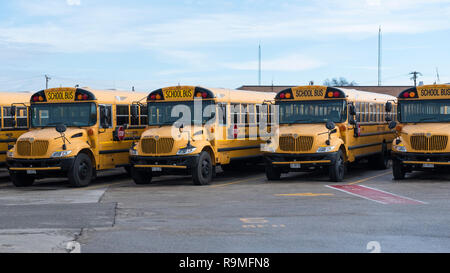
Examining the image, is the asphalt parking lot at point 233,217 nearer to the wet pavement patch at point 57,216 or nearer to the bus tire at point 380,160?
the wet pavement patch at point 57,216

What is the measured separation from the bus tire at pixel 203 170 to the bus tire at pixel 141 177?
1.29m

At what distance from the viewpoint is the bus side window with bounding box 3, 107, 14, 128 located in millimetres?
19000

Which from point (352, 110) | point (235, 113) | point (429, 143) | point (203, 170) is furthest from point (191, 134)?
point (429, 143)

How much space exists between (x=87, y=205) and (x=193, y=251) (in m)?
5.16

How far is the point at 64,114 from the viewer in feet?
58.4

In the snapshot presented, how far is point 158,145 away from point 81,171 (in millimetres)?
2032

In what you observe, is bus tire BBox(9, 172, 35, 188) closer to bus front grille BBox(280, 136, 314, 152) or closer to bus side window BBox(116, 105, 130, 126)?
bus side window BBox(116, 105, 130, 126)

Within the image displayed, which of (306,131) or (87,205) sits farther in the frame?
(306,131)

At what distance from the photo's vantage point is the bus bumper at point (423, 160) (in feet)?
55.7

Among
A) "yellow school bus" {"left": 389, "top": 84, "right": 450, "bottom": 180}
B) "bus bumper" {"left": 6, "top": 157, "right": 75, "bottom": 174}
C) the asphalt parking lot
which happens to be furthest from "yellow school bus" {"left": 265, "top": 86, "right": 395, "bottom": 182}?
"bus bumper" {"left": 6, "top": 157, "right": 75, "bottom": 174}

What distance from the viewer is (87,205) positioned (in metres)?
12.8

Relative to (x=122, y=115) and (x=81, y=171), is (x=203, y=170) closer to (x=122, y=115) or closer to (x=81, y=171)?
(x=81, y=171)
